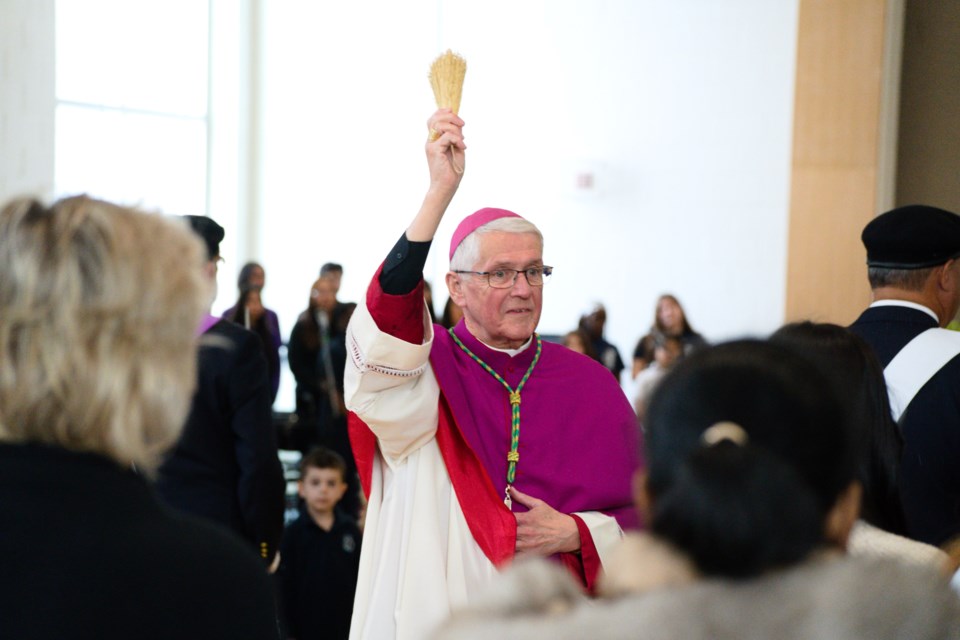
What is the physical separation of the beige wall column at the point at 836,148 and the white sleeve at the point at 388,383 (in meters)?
6.24

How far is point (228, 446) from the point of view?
384cm

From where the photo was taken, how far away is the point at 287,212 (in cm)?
1223

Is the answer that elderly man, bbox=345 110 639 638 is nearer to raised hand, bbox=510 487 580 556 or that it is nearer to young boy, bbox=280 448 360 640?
raised hand, bbox=510 487 580 556

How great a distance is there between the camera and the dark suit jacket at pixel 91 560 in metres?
1.31

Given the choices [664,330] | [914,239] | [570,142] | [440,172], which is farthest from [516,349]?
[570,142]

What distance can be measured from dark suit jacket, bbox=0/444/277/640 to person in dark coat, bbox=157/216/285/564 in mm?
2397

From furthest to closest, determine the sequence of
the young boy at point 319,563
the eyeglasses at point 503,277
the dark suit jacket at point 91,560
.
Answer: the young boy at point 319,563, the eyeglasses at point 503,277, the dark suit jacket at point 91,560

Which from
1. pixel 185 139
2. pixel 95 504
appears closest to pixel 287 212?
pixel 185 139

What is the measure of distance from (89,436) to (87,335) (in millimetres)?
114

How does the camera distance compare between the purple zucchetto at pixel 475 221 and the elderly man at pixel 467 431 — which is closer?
the elderly man at pixel 467 431

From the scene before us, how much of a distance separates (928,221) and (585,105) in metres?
7.96

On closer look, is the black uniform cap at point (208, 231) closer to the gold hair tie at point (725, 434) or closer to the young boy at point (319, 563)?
the young boy at point (319, 563)

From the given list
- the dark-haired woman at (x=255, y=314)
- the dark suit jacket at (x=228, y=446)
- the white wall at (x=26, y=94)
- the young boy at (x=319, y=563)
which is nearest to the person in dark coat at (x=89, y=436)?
the dark suit jacket at (x=228, y=446)

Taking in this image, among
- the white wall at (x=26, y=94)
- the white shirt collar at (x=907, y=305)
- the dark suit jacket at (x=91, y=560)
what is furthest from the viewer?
the white wall at (x=26, y=94)
